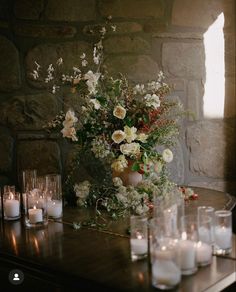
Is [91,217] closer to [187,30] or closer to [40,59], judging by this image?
[40,59]

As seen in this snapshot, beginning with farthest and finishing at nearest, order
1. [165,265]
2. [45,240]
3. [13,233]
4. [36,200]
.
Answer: [36,200] < [13,233] < [45,240] < [165,265]

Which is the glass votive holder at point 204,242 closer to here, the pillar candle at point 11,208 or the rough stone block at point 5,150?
the pillar candle at point 11,208

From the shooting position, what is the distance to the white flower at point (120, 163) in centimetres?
215

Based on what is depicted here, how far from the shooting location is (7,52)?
105 inches

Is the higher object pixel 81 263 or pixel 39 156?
pixel 39 156

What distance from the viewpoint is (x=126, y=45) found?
2.81 meters

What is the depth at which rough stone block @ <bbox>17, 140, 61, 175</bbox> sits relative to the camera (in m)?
2.75

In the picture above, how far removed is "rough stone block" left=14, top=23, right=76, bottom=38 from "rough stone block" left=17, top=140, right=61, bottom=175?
1.99 ft

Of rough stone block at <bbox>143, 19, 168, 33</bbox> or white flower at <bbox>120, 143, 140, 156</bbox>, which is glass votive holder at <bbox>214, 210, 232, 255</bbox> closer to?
white flower at <bbox>120, 143, 140, 156</bbox>

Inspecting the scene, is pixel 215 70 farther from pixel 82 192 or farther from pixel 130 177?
pixel 82 192

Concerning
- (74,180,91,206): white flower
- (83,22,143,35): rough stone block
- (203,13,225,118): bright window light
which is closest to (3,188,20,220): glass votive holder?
(74,180,91,206): white flower

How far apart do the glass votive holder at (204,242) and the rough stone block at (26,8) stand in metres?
1.69

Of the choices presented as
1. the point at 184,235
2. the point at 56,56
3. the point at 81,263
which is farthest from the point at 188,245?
the point at 56,56

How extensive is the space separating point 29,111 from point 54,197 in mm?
776
